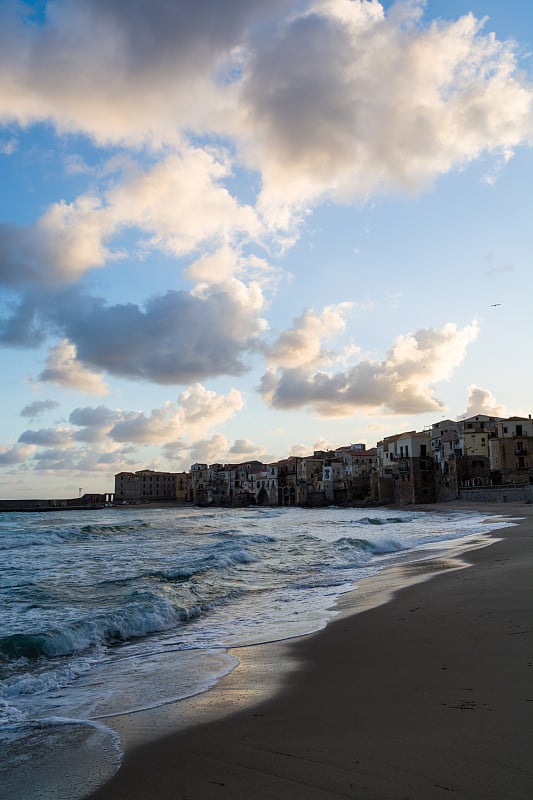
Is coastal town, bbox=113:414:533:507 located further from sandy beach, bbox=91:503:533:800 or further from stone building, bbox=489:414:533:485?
sandy beach, bbox=91:503:533:800

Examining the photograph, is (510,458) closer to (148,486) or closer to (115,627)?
(115,627)

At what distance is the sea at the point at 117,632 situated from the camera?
157 inches

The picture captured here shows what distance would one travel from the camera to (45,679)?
19.9 ft

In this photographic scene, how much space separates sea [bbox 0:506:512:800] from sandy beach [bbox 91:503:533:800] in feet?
1.56

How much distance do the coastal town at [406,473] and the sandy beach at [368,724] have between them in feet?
166

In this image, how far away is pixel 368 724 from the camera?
3.67m

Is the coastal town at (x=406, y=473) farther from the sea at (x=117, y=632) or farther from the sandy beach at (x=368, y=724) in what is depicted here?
the sandy beach at (x=368, y=724)

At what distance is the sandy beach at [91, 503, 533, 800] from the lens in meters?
2.84

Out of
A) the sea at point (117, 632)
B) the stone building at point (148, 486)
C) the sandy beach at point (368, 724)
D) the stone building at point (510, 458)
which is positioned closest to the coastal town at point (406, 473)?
the stone building at point (510, 458)

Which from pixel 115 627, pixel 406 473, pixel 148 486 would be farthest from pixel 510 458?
pixel 148 486

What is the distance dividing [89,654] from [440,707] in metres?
5.14

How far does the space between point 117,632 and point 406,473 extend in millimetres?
69724

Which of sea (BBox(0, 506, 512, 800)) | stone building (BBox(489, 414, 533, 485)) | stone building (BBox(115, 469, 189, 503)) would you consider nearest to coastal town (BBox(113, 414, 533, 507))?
stone building (BBox(489, 414, 533, 485))

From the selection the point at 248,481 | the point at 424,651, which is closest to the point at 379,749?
the point at 424,651
